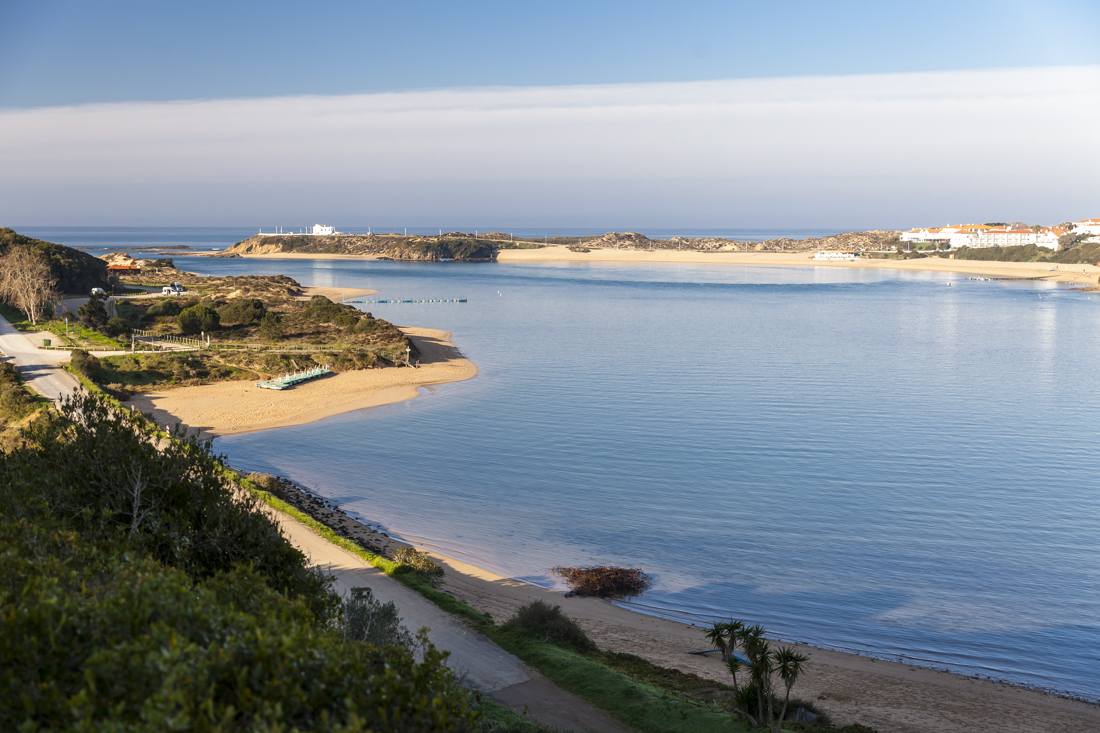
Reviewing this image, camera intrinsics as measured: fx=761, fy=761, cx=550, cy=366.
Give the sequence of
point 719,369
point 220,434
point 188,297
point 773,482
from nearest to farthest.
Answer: point 773,482 → point 220,434 → point 719,369 → point 188,297

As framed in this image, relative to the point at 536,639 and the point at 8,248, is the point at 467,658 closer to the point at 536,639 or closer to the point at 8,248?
the point at 536,639

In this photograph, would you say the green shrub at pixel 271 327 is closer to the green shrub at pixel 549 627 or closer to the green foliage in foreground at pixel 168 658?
the green shrub at pixel 549 627

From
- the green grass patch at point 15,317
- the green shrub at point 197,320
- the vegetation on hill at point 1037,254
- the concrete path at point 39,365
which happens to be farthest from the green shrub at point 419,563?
the vegetation on hill at point 1037,254

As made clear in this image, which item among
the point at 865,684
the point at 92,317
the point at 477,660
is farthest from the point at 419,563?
the point at 92,317

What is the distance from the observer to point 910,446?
31.1m

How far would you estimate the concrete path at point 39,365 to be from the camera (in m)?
33.1


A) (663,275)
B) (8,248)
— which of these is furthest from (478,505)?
(663,275)

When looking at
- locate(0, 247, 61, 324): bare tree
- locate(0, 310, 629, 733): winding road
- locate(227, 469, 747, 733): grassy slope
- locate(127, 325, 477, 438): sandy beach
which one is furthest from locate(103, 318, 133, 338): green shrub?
locate(227, 469, 747, 733): grassy slope

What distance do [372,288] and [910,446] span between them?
87296mm

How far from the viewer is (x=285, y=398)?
131 feet

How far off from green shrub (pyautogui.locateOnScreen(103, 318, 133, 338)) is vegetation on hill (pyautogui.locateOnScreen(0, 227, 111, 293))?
16.3 metres

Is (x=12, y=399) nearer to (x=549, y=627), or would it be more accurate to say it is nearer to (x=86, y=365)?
(x=86, y=365)

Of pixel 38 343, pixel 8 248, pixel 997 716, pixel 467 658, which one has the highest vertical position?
pixel 8 248

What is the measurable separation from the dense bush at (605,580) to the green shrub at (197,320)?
43168mm
